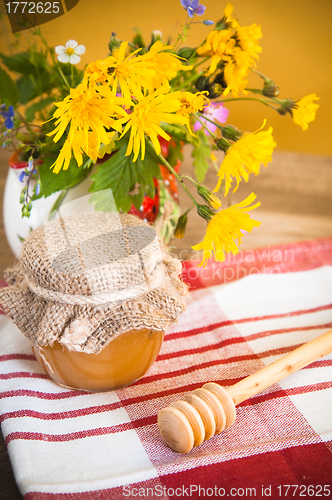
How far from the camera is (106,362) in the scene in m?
0.40

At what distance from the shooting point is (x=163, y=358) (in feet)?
1.63

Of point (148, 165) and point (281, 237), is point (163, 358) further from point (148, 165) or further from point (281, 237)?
point (281, 237)

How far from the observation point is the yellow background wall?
0.66m

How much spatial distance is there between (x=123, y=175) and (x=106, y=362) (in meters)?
0.20

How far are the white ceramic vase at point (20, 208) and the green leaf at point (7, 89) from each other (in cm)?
9

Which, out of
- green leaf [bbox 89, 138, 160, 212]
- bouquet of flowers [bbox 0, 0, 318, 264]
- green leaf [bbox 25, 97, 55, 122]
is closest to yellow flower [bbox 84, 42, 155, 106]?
bouquet of flowers [bbox 0, 0, 318, 264]

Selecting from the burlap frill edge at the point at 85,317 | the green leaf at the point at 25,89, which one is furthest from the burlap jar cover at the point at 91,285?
the green leaf at the point at 25,89

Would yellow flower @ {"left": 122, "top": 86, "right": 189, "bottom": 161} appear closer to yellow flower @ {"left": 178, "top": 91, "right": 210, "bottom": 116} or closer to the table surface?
yellow flower @ {"left": 178, "top": 91, "right": 210, "bottom": 116}

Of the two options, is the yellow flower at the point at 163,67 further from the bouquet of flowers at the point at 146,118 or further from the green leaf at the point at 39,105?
the green leaf at the point at 39,105

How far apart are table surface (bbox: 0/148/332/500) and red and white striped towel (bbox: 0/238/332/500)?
0.53 feet

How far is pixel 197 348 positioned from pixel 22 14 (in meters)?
0.47

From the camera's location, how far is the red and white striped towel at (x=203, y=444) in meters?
0.35

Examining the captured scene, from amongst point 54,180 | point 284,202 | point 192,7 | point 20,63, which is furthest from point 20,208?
point 284,202

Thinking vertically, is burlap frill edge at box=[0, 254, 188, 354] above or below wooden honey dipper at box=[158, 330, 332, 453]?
above
